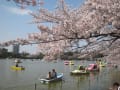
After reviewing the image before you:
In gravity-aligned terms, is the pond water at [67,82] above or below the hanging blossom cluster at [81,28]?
below

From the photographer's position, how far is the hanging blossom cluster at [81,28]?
8039 mm

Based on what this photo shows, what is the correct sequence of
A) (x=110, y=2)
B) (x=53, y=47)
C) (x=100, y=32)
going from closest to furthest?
(x=110, y=2) → (x=100, y=32) → (x=53, y=47)

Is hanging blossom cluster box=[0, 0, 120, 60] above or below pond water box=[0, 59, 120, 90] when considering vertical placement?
above

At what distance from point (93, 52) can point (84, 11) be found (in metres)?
2.27

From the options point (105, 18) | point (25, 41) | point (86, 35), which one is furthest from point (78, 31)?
point (25, 41)

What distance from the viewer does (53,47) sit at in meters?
9.86

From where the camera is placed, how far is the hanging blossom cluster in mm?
8039

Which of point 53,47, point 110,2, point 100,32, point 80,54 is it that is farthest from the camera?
point 80,54

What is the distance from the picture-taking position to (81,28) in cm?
878

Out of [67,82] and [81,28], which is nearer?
[81,28]

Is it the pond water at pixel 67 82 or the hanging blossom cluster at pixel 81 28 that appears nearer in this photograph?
the hanging blossom cluster at pixel 81 28

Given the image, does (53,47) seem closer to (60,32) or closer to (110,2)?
(60,32)

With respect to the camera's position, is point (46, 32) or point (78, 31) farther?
point (46, 32)

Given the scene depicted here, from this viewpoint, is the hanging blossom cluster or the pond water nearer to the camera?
the hanging blossom cluster
